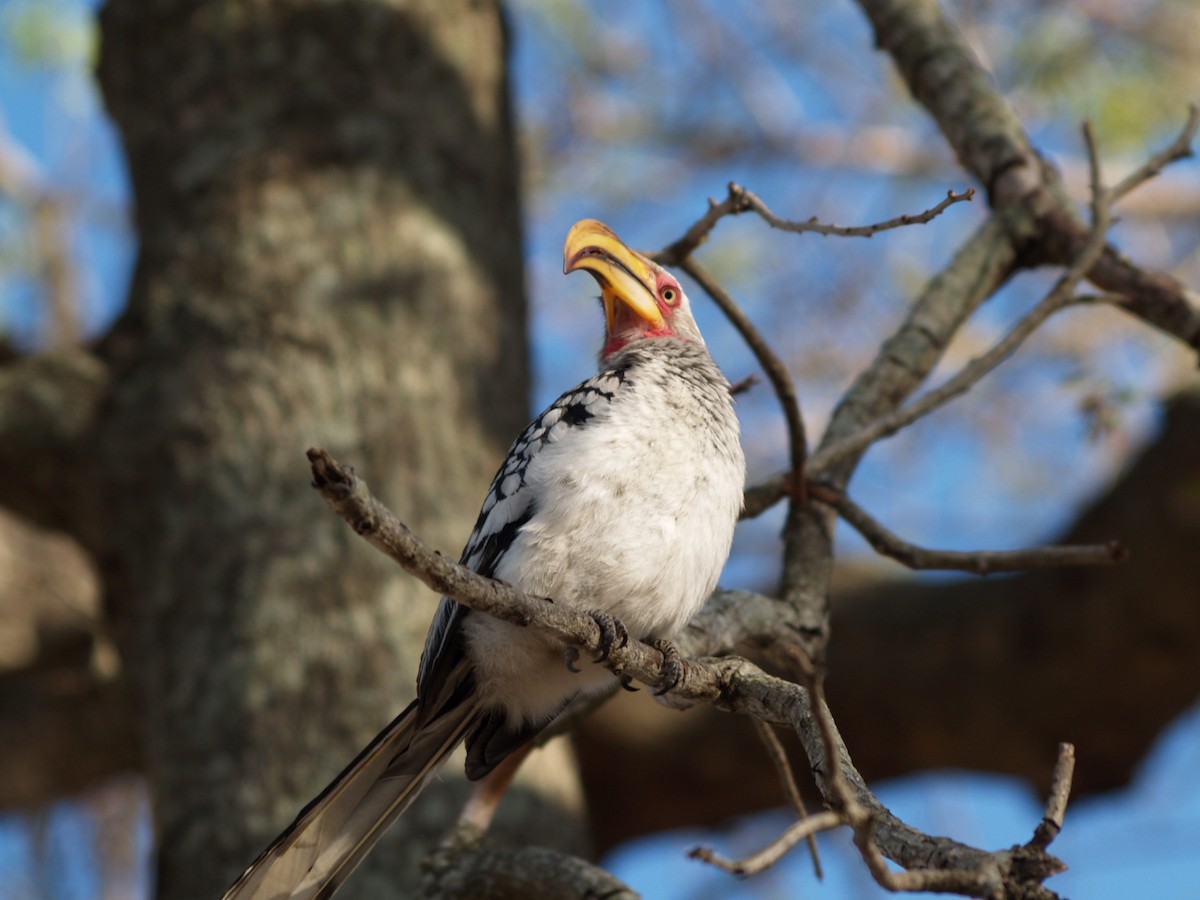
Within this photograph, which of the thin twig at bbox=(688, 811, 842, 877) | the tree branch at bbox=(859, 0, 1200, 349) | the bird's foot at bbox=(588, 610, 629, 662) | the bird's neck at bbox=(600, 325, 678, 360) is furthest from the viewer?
the bird's neck at bbox=(600, 325, 678, 360)

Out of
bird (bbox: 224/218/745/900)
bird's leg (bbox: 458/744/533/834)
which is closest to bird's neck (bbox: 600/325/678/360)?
bird (bbox: 224/218/745/900)

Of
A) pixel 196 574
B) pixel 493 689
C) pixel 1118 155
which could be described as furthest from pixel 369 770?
pixel 1118 155

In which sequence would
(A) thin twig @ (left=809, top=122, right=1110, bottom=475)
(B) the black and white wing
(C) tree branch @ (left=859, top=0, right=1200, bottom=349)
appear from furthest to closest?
(C) tree branch @ (left=859, top=0, right=1200, bottom=349) → (A) thin twig @ (left=809, top=122, right=1110, bottom=475) → (B) the black and white wing

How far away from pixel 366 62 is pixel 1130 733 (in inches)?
164

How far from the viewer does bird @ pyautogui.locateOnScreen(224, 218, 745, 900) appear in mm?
2594

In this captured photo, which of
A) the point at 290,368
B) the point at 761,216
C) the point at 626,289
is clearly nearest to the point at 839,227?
the point at 761,216

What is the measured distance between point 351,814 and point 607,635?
29.5 inches

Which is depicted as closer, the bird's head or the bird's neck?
the bird's head

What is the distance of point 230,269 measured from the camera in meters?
4.38

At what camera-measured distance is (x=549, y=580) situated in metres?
2.67

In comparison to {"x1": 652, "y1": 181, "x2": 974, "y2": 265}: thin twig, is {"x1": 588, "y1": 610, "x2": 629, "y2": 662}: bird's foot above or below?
below

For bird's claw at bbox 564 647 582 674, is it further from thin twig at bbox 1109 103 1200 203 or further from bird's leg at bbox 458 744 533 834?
thin twig at bbox 1109 103 1200 203

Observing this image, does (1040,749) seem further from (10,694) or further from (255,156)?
(10,694)

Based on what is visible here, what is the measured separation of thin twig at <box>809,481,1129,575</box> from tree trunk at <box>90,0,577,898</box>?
143 centimetres
